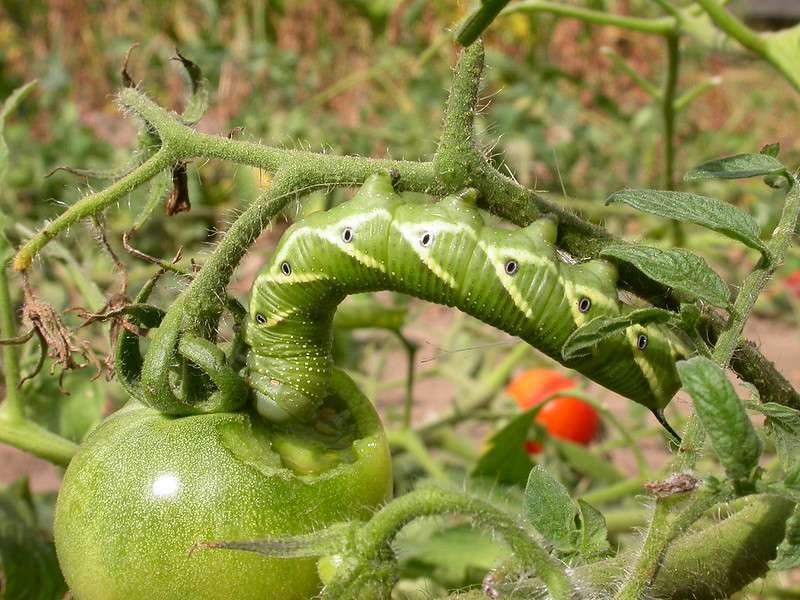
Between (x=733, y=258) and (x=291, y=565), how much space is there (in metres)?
2.70

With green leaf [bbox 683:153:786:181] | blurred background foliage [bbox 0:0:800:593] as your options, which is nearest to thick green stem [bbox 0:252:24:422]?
blurred background foliage [bbox 0:0:800:593]

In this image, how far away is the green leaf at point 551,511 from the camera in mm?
702

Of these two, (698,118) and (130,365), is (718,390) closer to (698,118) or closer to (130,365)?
(130,365)

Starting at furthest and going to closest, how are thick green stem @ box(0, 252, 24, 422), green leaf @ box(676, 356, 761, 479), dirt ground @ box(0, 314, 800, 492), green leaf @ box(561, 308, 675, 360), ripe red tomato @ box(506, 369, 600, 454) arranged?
dirt ground @ box(0, 314, 800, 492) → ripe red tomato @ box(506, 369, 600, 454) → thick green stem @ box(0, 252, 24, 422) → green leaf @ box(561, 308, 675, 360) → green leaf @ box(676, 356, 761, 479)

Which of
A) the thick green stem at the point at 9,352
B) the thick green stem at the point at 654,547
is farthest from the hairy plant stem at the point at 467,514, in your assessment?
the thick green stem at the point at 9,352

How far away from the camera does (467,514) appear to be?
1.99ft

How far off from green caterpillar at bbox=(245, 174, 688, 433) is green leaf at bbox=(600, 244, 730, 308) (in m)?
0.11

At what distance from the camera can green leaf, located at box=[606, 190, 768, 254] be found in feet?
2.19

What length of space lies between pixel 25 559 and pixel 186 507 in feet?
1.88

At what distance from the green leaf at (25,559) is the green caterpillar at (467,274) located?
1.93 ft

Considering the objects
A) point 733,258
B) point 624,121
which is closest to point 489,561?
point 733,258

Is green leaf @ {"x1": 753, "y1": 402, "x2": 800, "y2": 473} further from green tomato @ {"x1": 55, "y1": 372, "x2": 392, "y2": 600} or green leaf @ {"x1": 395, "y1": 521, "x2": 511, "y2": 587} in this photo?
green leaf @ {"x1": 395, "y1": 521, "x2": 511, "y2": 587}

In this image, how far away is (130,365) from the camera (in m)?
0.85

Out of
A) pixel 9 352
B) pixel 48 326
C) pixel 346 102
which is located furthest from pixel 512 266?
pixel 346 102
